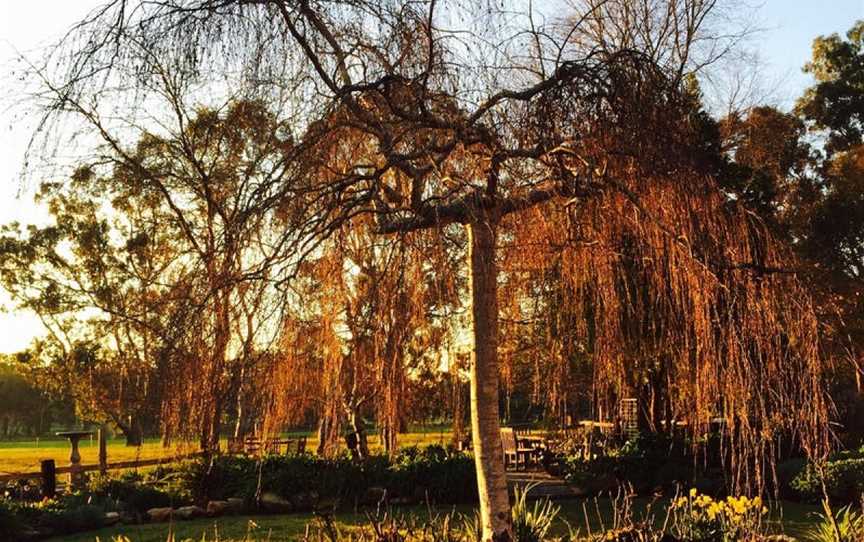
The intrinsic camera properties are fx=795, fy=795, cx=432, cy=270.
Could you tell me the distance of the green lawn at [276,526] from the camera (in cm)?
858

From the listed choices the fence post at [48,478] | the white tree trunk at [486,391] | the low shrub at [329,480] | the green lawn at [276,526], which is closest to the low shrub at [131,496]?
the low shrub at [329,480]

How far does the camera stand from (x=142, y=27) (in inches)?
133

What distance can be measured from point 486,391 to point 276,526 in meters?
5.31

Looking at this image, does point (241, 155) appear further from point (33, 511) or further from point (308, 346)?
point (33, 511)

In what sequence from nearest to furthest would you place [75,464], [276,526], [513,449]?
1. [276,526]
2. [75,464]
3. [513,449]

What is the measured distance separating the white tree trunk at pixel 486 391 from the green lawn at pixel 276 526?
348cm

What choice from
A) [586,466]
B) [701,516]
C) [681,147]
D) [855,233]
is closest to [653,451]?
[586,466]

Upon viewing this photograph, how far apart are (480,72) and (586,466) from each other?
8.84m

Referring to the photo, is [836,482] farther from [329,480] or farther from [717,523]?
[329,480]

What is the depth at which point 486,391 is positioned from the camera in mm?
5051

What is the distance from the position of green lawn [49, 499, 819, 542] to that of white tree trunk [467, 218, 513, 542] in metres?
3.48

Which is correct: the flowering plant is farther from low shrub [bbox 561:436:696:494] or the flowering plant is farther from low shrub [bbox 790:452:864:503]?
low shrub [bbox 561:436:696:494]

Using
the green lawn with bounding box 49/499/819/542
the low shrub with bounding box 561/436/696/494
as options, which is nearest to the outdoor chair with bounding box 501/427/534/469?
the low shrub with bounding box 561/436/696/494

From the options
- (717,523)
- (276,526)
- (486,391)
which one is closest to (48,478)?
(276,526)
